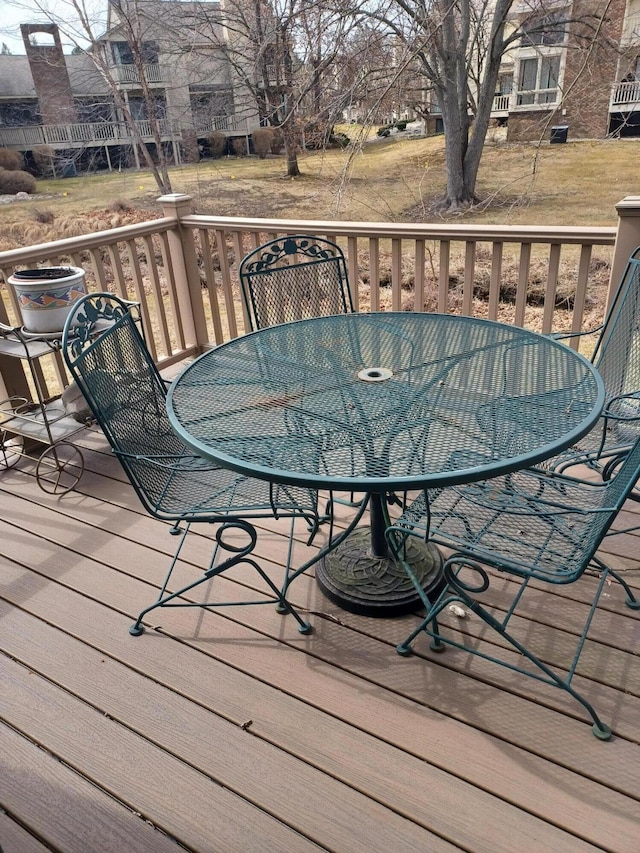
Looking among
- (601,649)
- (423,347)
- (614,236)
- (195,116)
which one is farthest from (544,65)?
(601,649)

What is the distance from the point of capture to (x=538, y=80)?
8125 millimetres

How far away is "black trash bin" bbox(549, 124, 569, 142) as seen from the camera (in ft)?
27.4

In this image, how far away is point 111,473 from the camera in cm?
292

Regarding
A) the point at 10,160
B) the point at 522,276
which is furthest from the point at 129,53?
the point at 522,276

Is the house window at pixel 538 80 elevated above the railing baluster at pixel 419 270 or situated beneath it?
elevated above

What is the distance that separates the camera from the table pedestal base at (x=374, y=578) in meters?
1.95

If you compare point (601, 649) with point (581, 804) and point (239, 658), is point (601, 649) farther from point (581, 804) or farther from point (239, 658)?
point (239, 658)

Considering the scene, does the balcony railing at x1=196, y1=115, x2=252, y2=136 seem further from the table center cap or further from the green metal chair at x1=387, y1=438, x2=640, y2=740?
the green metal chair at x1=387, y1=438, x2=640, y2=740

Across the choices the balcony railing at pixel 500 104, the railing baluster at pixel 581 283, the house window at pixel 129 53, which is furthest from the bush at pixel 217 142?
the railing baluster at pixel 581 283

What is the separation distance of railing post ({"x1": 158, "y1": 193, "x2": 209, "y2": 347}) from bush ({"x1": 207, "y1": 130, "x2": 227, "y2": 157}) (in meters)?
7.20

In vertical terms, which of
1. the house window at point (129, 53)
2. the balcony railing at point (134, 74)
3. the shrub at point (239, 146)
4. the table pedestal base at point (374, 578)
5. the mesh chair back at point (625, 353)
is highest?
the house window at point (129, 53)

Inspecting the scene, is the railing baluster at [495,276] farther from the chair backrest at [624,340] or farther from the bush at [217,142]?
the bush at [217,142]

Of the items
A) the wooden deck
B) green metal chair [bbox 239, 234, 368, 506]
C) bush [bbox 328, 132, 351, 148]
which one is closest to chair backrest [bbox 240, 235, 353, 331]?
green metal chair [bbox 239, 234, 368, 506]

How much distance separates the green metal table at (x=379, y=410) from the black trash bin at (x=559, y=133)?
7.48 metres
